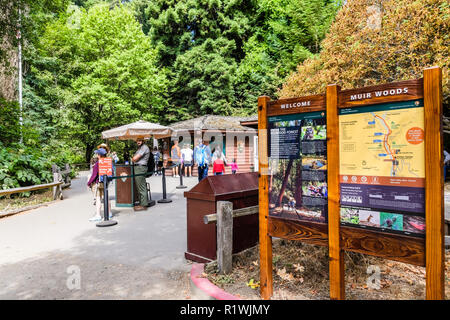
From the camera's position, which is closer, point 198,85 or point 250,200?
point 250,200

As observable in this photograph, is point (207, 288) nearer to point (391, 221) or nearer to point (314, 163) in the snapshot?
point (314, 163)

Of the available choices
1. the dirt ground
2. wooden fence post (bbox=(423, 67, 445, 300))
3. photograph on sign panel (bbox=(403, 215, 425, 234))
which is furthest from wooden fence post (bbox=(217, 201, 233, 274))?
wooden fence post (bbox=(423, 67, 445, 300))

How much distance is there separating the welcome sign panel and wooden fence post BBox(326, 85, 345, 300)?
0.29 feet

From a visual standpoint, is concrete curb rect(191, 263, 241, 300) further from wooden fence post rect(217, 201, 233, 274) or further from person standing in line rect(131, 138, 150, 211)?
person standing in line rect(131, 138, 150, 211)

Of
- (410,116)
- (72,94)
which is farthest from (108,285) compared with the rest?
(72,94)

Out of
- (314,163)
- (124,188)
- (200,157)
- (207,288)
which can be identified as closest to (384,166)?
(314,163)

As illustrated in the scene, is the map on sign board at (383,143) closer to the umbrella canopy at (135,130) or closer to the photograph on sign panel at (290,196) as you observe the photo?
the photograph on sign panel at (290,196)

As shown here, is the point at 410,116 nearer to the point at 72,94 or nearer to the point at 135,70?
the point at 72,94

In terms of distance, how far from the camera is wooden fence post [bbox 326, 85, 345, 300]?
270 centimetres

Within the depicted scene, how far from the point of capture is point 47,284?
393cm

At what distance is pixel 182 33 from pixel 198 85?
6225 millimetres

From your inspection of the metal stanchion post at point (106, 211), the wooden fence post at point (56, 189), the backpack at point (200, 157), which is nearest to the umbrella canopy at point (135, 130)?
the metal stanchion post at point (106, 211)

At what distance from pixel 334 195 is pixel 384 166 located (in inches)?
19.2

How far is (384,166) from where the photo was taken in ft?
8.07
